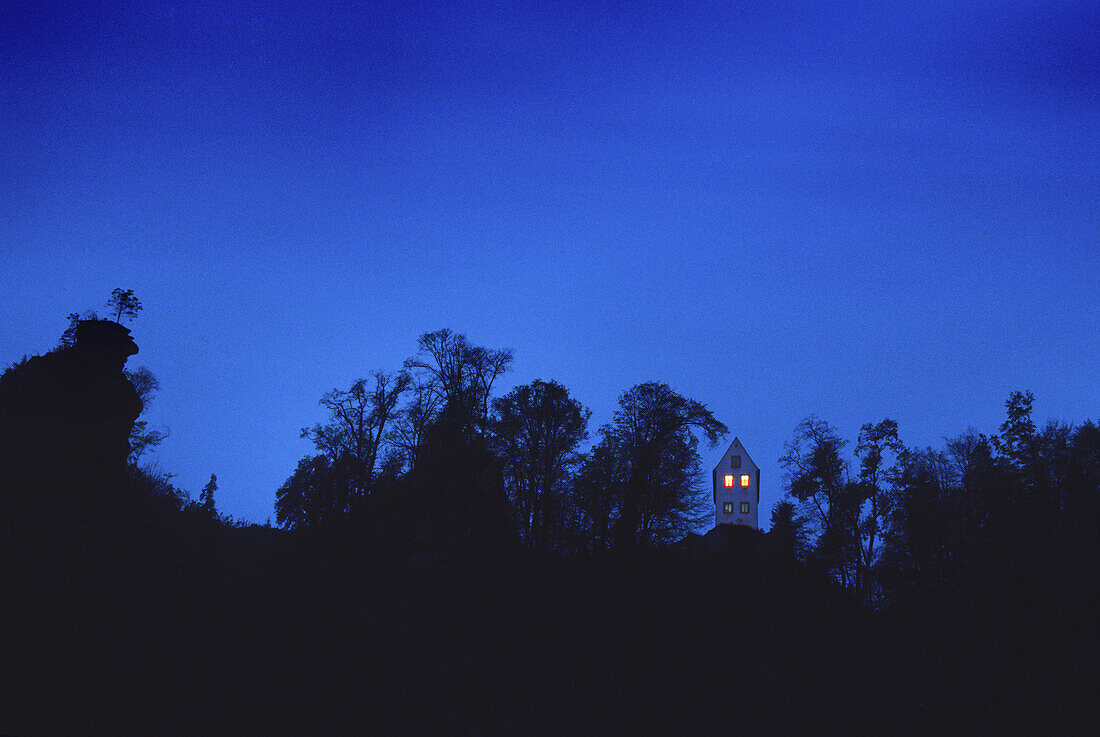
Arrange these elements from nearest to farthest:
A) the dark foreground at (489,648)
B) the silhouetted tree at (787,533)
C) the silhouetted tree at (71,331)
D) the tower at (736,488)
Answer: the dark foreground at (489,648) → the silhouetted tree at (71,331) → the silhouetted tree at (787,533) → the tower at (736,488)

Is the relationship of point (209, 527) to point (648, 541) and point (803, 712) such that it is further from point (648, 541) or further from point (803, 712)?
point (803, 712)

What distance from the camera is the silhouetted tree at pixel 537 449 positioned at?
4116 cm

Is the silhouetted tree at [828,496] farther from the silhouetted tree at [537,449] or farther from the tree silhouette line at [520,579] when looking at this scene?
the silhouetted tree at [537,449]

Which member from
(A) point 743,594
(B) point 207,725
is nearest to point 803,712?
(A) point 743,594

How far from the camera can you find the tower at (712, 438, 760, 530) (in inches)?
2936

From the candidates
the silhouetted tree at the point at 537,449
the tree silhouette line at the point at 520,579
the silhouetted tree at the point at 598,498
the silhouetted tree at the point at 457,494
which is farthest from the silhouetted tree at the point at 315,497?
the silhouetted tree at the point at 598,498

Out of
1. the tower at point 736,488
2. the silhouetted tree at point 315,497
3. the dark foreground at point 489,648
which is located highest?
the tower at point 736,488

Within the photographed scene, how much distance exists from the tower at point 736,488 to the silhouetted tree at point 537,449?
3892 cm

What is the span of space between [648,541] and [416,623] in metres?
17.7

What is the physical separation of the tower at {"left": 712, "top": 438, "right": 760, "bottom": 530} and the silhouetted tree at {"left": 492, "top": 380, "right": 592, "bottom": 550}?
3892 cm

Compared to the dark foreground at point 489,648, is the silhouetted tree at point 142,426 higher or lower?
higher

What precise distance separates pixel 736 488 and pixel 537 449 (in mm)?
42027

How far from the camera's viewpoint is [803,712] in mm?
24891

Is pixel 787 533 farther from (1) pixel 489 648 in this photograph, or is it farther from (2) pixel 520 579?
(1) pixel 489 648
